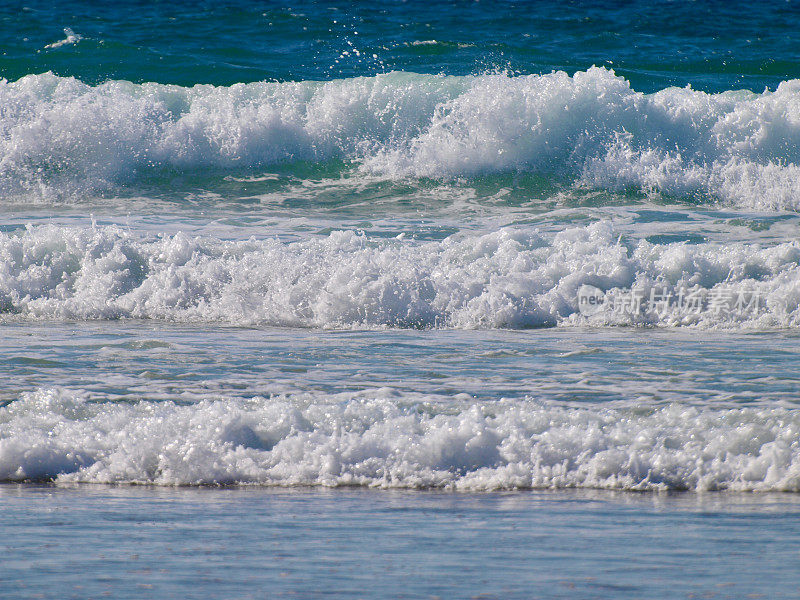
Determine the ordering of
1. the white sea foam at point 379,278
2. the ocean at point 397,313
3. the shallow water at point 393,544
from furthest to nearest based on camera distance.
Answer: the white sea foam at point 379,278 < the ocean at point 397,313 < the shallow water at point 393,544

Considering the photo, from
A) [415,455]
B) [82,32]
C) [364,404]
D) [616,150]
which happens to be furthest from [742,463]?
[82,32]

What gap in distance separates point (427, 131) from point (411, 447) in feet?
29.3

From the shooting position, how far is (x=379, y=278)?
739 cm

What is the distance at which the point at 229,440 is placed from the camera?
397cm

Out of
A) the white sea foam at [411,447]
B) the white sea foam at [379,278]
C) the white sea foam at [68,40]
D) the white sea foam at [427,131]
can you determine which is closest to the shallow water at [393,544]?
the white sea foam at [411,447]

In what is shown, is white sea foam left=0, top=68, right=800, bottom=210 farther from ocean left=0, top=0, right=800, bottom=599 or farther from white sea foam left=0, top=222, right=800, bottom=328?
white sea foam left=0, top=222, right=800, bottom=328

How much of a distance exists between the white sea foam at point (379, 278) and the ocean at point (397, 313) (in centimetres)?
3

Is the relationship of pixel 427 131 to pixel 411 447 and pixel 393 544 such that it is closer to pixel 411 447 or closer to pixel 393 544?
pixel 411 447

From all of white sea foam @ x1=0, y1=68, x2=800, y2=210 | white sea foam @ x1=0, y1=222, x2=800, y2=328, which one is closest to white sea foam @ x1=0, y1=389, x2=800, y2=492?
white sea foam @ x1=0, y1=222, x2=800, y2=328

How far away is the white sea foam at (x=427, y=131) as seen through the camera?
1161 cm

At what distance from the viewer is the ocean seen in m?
2.94

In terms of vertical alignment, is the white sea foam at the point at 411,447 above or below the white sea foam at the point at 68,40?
below

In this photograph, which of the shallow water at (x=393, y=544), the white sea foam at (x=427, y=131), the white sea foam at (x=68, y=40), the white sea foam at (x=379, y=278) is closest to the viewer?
the shallow water at (x=393, y=544)

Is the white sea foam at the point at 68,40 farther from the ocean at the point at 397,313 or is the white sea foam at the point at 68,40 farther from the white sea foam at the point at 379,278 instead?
the white sea foam at the point at 379,278
